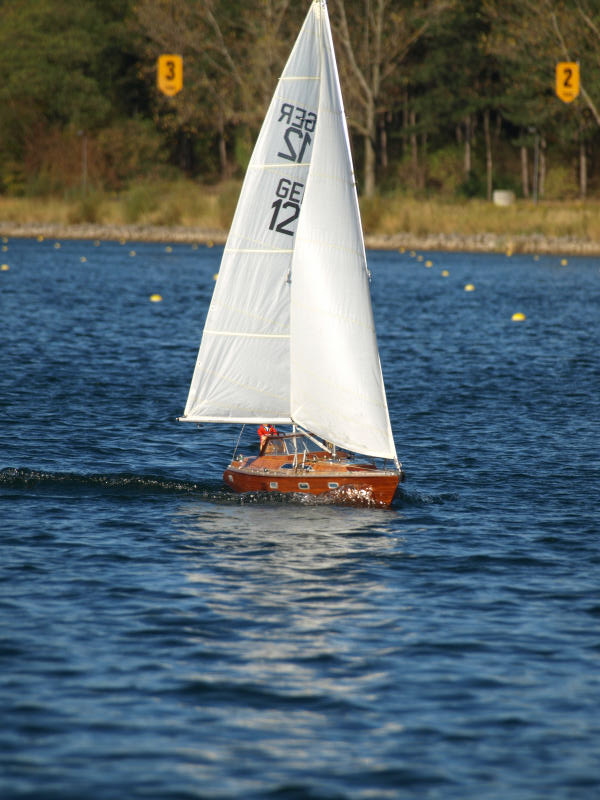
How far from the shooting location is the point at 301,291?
22891mm

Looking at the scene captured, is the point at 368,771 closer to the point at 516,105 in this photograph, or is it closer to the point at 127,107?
the point at 516,105

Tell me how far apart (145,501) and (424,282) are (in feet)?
180

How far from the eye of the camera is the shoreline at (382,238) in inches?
3889

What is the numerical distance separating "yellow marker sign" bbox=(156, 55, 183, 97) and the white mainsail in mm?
101699

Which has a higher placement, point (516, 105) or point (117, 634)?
point (516, 105)

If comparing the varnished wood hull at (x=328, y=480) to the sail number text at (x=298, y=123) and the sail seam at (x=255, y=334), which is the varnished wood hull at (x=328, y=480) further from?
the sail number text at (x=298, y=123)

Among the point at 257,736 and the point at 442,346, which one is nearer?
the point at 257,736

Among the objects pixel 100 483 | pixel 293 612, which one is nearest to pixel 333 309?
pixel 100 483

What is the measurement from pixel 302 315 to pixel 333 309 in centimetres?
56

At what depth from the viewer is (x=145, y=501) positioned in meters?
24.0

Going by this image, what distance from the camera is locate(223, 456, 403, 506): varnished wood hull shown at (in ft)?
73.9

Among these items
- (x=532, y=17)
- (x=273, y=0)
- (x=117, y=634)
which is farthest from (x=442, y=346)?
(x=273, y=0)

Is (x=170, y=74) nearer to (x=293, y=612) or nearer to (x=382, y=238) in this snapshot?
(x=382, y=238)

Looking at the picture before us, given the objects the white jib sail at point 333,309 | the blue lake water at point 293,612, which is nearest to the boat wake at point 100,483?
the blue lake water at point 293,612
